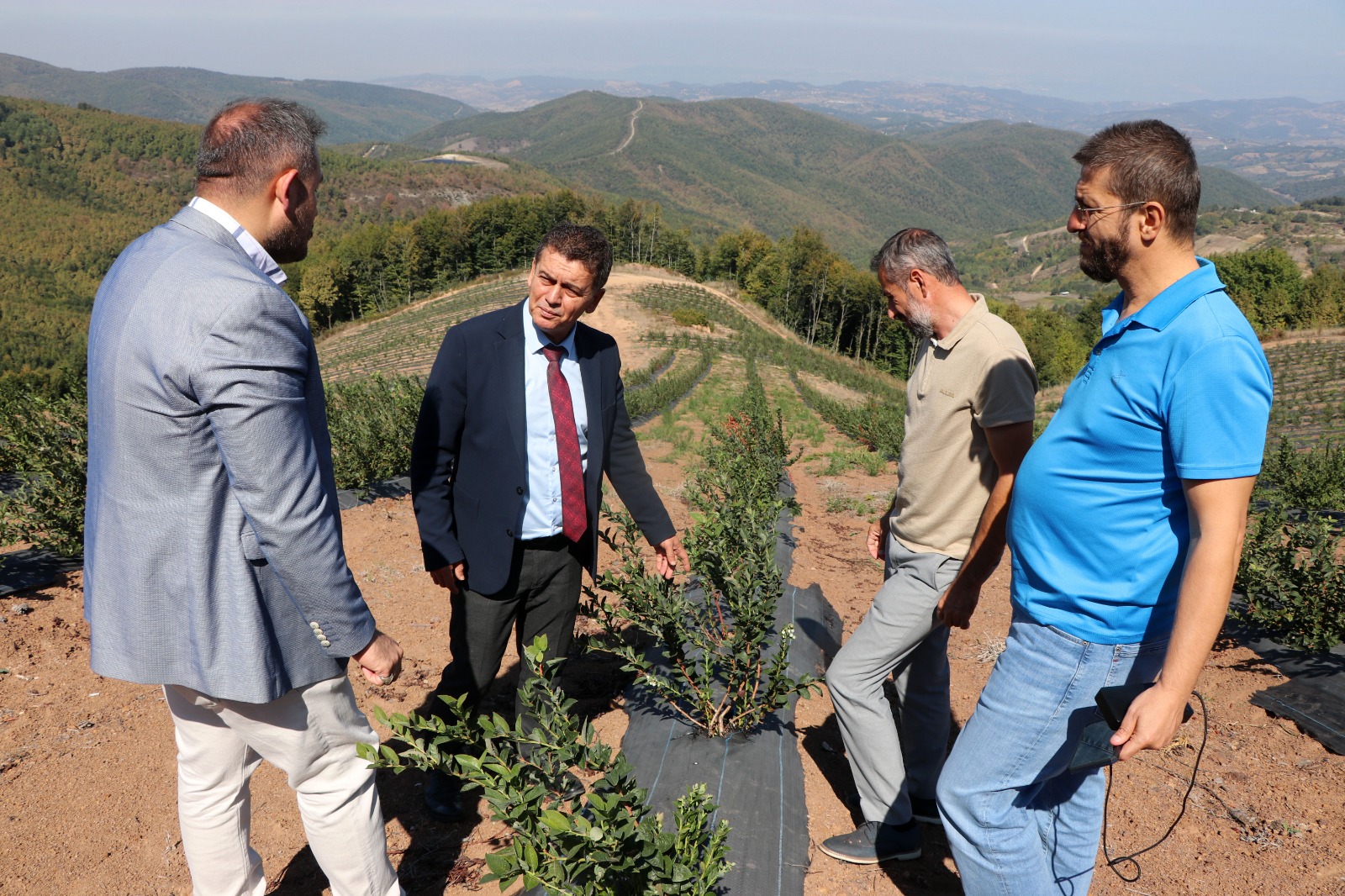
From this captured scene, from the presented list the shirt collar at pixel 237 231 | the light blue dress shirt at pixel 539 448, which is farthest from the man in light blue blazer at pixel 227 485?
the light blue dress shirt at pixel 539 448

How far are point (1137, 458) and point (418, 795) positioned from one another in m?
2.51

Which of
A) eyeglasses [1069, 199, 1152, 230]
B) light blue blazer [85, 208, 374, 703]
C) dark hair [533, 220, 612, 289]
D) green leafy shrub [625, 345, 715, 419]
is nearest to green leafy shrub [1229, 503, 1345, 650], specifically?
eyeglasses [1069, 199, 1152, 230]

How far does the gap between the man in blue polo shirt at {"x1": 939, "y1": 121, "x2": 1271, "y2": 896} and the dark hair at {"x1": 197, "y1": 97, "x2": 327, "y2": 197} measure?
63.5 inches

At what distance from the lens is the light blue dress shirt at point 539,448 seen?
96.5 inches

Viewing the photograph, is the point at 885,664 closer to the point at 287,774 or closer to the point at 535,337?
the point at 535,337

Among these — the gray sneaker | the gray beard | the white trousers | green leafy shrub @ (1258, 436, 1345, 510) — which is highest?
the gray beard

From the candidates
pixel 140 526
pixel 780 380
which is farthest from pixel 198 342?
pixel 780 380

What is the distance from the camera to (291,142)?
1.59 m

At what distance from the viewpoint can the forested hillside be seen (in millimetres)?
79250

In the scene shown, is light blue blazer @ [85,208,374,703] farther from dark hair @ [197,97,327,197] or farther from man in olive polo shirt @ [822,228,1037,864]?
man in olive polo shirt @ [822,228,1037,864]

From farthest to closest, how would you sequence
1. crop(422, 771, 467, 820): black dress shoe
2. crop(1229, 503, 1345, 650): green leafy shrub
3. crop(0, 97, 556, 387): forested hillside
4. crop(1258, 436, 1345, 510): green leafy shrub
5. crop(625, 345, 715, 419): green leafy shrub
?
crop(0, 97, 556, 387): forested hillside < crop(625, 345, 715, 419): green leafy shrub < crop(1258, 436, 1345, 510): green leafy shrub < crop(1229, 503, 1345, 650): green leafy shrub < crop(422, 771, 467, 820): black dress shoe

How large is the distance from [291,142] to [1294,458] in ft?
33.0

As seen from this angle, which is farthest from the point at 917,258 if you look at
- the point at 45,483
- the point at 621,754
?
the point at 45,483

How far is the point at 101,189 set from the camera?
347ft
